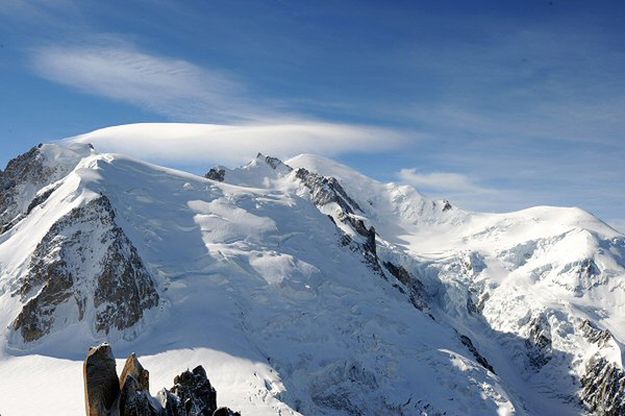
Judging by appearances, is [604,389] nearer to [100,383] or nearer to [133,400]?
[133,400]

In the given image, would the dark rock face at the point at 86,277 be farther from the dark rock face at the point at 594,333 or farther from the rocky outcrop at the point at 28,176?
the dark rock face at the point at 594,333

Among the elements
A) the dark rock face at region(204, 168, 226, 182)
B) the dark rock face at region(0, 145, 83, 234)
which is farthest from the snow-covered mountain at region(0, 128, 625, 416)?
the dark rock face at region(204, 168, 226, 182)

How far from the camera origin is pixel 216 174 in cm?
18150

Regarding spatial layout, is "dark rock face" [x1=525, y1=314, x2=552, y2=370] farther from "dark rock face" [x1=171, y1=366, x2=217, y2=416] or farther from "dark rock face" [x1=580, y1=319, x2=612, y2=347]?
"dark rock face" [x1=171, y1=366, x2=217, y2=416]

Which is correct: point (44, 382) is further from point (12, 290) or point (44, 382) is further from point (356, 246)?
point (356, 246)

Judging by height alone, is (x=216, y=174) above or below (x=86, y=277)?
above

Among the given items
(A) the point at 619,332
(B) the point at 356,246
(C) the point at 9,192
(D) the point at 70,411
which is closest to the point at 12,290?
(D) the point at 70,411

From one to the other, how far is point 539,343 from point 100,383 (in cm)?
18471

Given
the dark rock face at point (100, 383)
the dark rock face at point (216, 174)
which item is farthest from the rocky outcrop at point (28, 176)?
the dark rock face at point (100, 383)

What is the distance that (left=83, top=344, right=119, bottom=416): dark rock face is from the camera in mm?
25359

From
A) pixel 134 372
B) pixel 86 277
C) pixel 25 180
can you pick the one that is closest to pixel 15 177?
pixel 25 180

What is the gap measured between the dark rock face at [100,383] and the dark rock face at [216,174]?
505 ft

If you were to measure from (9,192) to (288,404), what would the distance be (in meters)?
109

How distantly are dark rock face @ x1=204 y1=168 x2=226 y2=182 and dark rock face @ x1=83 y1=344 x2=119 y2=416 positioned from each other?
153900mm
